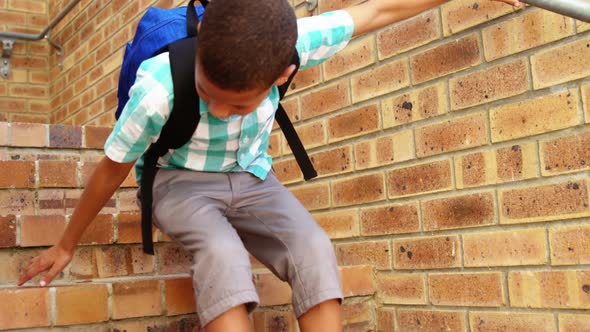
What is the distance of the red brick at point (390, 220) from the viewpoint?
80.7 inches

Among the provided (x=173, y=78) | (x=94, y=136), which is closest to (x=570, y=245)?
(x=173, y=78)

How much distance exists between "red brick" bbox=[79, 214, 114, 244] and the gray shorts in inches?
14.8

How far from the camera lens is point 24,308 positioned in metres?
1.69

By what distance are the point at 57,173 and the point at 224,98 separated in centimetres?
121

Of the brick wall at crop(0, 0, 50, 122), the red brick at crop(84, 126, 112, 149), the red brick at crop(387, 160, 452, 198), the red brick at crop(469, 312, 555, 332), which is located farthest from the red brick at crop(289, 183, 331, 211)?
the brick wall at crop(0, 0, 50, 122)

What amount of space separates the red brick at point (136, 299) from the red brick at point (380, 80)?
85cm

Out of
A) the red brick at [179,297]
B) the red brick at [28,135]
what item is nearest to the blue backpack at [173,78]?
the red brick at [179,297]

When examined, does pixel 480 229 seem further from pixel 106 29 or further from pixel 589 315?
pixel 106 29

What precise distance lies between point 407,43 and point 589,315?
2.96 feet

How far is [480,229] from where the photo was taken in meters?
1.86

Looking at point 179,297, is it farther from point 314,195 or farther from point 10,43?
point 10,43

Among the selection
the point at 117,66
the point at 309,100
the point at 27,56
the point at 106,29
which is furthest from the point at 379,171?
the point at 27,56

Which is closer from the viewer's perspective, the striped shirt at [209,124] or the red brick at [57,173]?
the striped shirt at [209,124]

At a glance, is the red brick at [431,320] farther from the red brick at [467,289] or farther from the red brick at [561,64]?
the red brick at [561,64]
